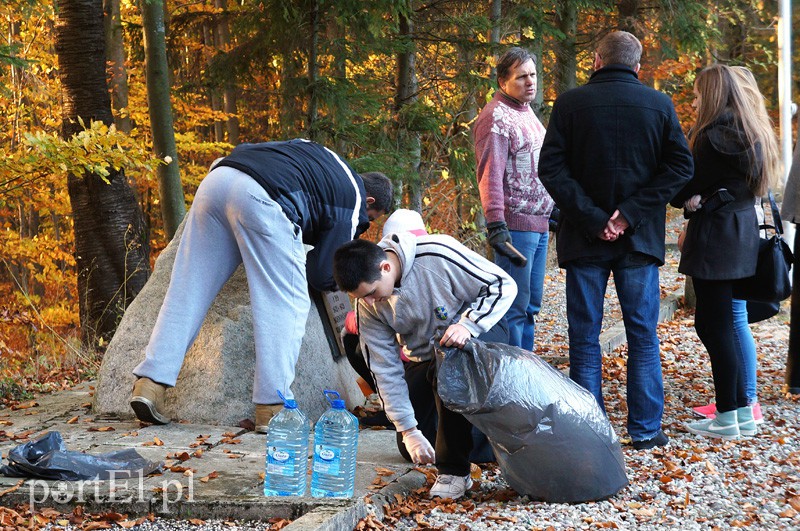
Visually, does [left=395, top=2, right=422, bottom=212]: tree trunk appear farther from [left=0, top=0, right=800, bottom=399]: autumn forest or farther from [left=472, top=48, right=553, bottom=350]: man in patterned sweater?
[left=472, top=48, right=553, bottom=350]: man in patterned sweater

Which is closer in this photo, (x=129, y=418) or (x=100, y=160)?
(x=129, y=418)

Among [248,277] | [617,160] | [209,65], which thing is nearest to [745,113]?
[617,160]

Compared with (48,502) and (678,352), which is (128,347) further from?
(678,352)

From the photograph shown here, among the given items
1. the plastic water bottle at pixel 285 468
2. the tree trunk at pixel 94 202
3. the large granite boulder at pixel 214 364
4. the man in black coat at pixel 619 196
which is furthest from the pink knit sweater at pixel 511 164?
the tree trunk at pixel 94 202

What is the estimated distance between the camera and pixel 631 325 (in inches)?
189

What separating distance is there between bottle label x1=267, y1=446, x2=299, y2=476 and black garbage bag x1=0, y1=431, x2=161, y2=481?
646 mm

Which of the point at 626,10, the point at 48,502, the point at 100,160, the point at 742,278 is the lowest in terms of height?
the point at 48,502

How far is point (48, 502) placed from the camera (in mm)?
3760

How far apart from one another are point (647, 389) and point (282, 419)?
1.98 meters

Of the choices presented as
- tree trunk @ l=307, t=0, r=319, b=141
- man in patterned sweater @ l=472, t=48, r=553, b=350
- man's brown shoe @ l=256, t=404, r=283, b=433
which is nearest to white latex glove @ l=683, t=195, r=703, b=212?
man in patterned sweater @ l=472, t=48, r=553, b=350

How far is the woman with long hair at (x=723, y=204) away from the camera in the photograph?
16.3ft

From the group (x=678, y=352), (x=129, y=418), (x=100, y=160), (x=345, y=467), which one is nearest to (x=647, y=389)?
(x=345, y=467)

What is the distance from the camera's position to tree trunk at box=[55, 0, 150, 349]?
30.1 ft

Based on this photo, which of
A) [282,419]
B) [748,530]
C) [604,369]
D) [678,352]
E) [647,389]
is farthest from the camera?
[678,352]
